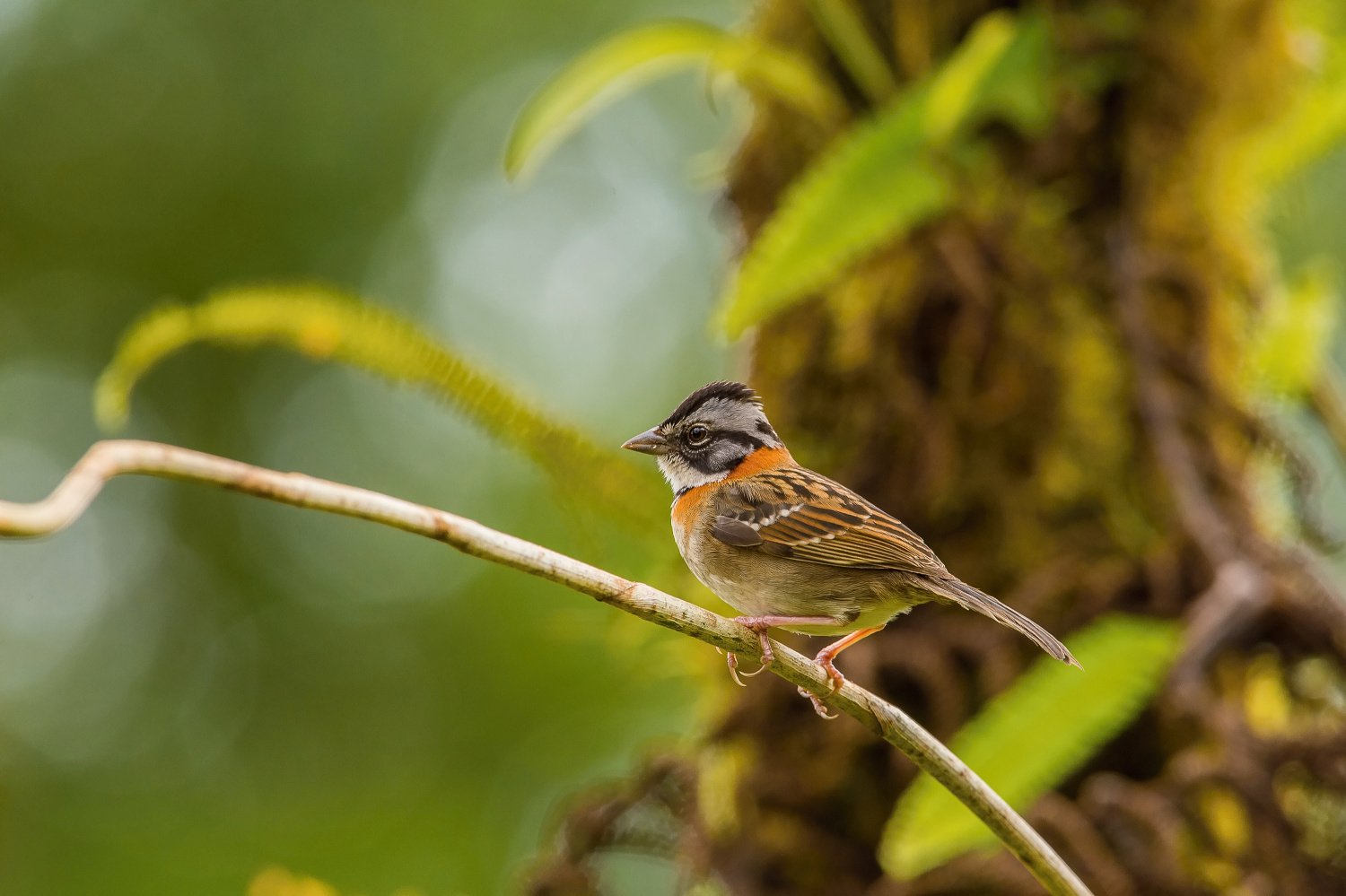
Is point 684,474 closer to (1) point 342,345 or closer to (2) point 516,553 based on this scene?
(1) point 342,345

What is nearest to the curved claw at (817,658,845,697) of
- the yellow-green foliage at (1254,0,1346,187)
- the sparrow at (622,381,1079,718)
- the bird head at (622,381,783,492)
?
the sparrow at (622,381,1079,718)

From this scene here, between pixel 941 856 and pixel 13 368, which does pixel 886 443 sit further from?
pixel 13 368

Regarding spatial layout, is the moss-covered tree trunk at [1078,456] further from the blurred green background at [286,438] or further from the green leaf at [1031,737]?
the blurred green background at [286,438]

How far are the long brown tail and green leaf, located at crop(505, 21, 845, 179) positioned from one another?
160 centimetres

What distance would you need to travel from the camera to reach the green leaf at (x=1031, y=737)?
2.18 metres

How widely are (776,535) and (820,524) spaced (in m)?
0.10

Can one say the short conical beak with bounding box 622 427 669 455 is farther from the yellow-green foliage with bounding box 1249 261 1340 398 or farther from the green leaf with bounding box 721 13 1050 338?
the yellow-green foliage with bounding box 1249 261 1340 398

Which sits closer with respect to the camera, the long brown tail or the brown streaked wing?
the long brown tail

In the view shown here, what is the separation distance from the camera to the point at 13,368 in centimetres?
797

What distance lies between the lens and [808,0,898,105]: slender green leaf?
10.6ft

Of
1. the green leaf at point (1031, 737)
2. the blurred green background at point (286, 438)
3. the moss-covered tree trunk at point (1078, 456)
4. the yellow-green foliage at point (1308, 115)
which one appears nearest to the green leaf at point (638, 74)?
the moss-covered tree trunk at point (1078, 456)

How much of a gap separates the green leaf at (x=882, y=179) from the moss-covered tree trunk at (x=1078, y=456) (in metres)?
0.31

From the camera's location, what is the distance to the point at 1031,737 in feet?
7.48

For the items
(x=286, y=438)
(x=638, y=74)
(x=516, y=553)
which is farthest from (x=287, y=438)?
(x=516, y=553)
